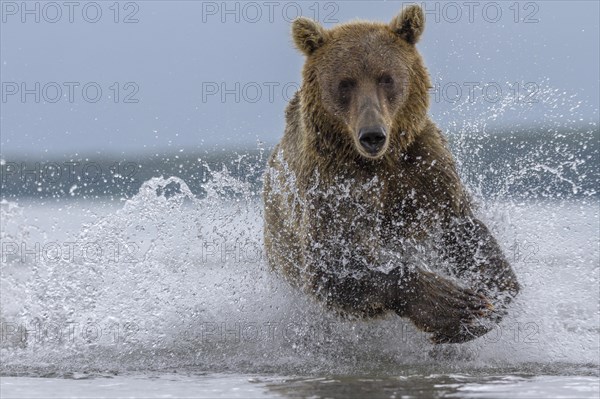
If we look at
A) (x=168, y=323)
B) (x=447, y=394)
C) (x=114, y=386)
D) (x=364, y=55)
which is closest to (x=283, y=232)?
(x=168, y=323)

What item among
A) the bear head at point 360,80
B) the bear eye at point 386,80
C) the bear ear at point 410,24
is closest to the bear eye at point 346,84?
the bear head at point 360,80

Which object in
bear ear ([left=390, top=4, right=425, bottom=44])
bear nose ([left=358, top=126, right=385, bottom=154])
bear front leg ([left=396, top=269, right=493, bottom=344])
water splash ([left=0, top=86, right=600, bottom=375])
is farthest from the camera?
bear ear ([left=390, top=4, right=425, bottom=44])

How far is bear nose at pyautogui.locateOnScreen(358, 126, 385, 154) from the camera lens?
5.75 metres

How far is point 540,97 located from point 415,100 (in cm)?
165

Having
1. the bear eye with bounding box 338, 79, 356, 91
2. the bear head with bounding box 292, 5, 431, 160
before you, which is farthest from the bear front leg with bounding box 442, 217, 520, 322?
the bear eye with bounding box 338, 79, 356, 91

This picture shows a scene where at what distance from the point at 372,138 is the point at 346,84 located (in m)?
0.60

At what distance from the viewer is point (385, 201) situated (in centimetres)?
632

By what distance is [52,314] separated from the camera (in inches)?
277

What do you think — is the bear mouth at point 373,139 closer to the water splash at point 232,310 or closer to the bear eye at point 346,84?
the bear eye at point 346,84

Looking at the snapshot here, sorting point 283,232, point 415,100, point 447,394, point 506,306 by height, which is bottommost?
point 447,394

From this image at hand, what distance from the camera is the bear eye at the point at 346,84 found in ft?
20.4

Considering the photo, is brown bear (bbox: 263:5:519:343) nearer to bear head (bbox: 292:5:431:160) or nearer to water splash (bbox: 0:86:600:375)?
bear head (bbox: 292:5:431:160)

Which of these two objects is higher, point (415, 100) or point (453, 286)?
point (415, 100)

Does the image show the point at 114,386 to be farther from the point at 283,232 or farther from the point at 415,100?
the point at 415,100
